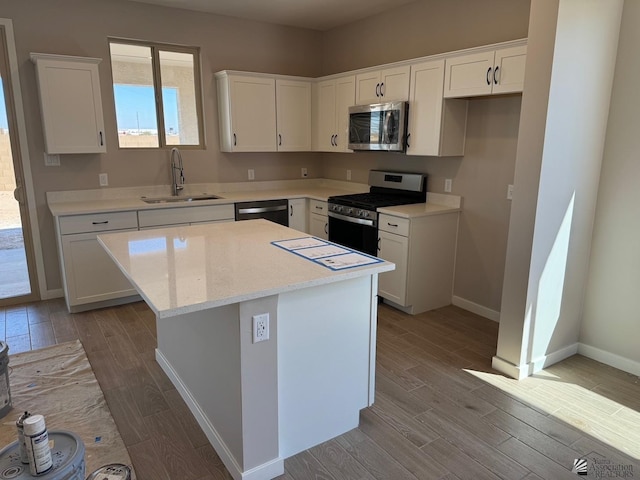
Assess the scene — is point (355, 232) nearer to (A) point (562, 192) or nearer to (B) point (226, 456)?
(A) point (562, 192)

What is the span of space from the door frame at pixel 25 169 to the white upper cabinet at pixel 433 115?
3.42 m

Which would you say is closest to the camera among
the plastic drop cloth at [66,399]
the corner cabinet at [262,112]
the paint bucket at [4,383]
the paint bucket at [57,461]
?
the paint bucket at [57,461]

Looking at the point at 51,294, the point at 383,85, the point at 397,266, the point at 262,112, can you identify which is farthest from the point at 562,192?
the point at 51,294

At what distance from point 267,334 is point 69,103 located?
10.3 feet

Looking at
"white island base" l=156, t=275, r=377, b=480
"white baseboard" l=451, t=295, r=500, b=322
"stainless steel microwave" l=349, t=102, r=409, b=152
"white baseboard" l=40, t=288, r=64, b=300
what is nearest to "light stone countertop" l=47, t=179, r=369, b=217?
"stainless steel microwave" l=349, t=102, r=409, b=152

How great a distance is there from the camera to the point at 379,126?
404cm

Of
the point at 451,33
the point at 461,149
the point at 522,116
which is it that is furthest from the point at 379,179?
the point at 522,116

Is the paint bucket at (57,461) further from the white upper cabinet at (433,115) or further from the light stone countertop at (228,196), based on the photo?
the white upper cabinet at (433,115)

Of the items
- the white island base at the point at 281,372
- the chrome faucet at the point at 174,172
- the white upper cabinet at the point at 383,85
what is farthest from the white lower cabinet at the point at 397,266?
the chrome faucet at the point at 174,172

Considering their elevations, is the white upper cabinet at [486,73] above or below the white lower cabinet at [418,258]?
above

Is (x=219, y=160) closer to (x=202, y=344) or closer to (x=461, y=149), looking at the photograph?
(x=461, y=149)

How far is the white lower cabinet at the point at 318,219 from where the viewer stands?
4.61 m

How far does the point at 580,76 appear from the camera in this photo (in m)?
2.63

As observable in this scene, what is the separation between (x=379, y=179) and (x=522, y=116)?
2.07 meters
